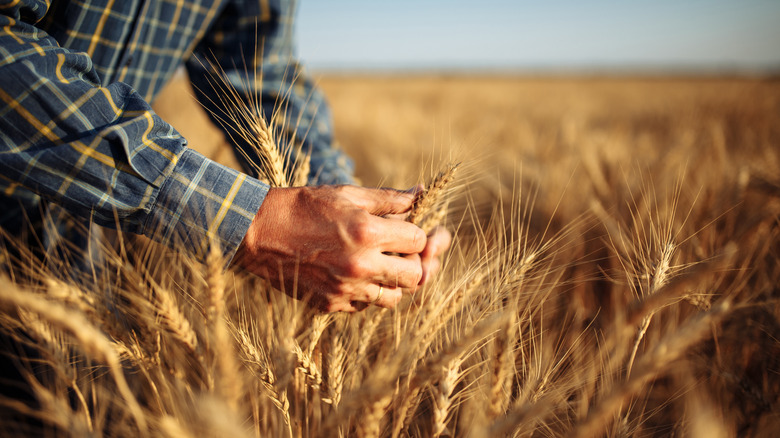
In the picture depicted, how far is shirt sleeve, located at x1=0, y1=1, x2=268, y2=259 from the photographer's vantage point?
0.56 m

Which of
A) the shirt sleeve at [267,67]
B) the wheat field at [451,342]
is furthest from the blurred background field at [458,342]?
the shirt sleeve at [267,67]

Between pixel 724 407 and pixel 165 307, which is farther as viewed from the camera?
pixel 724 407

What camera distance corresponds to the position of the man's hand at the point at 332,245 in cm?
60

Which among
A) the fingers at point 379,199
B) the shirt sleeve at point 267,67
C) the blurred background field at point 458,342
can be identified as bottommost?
the blurred background field at point 458,342

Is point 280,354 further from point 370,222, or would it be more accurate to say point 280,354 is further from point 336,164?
point 336,164

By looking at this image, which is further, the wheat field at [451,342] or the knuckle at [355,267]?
the knuckle at [355,267]

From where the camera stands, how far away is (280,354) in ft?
1.78

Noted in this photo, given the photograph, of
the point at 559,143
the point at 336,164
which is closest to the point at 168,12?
the point at 336,164

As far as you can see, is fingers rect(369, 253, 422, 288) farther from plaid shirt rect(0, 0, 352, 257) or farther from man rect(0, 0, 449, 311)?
plaid shirt rect(0, 0, 352, 257)

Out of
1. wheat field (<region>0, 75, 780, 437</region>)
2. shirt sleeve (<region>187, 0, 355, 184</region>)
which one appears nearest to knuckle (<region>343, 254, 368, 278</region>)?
wheat field (<region>0, 75, 780, 437</region>)

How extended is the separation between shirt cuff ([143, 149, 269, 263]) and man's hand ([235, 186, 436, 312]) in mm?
27

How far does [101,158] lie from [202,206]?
0.16m

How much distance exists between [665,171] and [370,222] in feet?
5.59

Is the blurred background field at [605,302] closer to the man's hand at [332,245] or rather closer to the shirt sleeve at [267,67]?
the man's hand at [332,245]
